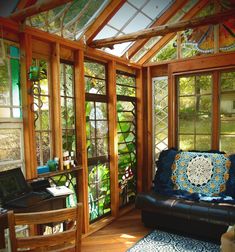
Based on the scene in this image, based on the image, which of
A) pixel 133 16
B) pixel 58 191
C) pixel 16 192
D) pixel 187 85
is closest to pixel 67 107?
pixel 58 191

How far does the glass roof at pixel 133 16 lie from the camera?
2998 mm

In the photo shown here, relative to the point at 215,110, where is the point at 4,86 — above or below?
above

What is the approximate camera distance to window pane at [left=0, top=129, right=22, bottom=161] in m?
2.21

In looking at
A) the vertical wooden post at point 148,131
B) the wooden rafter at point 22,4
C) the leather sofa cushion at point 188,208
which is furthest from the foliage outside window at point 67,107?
the vertical wooden post at point 148,131

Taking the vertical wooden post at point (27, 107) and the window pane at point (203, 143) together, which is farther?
the window pane at point (203, 143)

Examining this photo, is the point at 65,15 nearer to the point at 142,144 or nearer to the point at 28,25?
the point at 28,25

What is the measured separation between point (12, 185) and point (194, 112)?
2.84 metres

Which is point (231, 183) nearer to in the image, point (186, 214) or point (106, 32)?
point (186, 214)

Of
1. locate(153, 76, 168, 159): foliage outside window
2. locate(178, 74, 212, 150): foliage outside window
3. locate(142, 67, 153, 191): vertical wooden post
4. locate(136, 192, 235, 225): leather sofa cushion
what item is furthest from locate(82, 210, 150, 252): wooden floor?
locate(178, 74, 212, 150): foliage outside window

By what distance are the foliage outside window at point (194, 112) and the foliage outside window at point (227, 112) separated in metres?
0.17

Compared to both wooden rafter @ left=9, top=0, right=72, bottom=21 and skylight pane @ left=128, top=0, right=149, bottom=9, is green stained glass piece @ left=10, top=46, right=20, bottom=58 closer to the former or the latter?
wooden rafter @ left=9, top=0, right=72, bottom=21

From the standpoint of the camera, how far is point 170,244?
282cm

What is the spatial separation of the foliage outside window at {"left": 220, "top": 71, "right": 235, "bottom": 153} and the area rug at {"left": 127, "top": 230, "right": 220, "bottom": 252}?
1437mm

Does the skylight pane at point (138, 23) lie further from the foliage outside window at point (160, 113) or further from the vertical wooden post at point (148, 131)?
the foliage outside window at point (160, 113)
